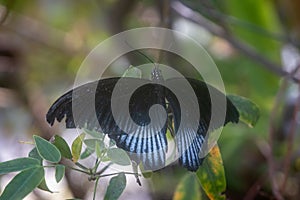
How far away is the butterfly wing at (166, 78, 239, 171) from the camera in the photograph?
0.67m

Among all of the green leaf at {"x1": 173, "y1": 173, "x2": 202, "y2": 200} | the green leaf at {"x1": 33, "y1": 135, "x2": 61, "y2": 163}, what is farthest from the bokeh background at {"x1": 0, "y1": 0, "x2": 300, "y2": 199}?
the green leaf at {"x1": 33, "y1": 135, "x2": 61, "y2": 163}

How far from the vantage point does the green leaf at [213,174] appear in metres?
0.78

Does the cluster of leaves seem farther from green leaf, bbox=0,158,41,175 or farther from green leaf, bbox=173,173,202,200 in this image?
green leaf, bbox=173,173,202,200

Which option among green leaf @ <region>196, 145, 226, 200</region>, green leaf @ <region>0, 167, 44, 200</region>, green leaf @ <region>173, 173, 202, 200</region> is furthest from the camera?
green leaf @ <region>173, 173, 202, 200</region>

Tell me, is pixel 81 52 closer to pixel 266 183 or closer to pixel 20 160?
pixel 266 183

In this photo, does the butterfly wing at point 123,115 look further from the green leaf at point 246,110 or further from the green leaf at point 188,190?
the green leaf at point 188,190

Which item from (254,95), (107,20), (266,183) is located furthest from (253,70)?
(107,20)

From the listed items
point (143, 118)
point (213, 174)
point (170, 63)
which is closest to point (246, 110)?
point (213, 174)

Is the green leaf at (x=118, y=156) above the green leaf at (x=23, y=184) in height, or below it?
above

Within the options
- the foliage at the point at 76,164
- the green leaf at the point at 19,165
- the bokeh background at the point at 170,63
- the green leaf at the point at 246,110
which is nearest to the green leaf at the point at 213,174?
the foliage at the point at 76,164

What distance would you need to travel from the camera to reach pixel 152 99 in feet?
2.22

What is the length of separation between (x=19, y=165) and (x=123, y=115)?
12 cm

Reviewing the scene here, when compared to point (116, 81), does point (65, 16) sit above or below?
above

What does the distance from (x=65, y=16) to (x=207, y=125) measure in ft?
5.10
